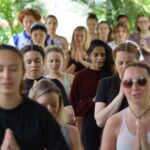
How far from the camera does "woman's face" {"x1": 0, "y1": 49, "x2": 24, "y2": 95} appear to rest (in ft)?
6.92

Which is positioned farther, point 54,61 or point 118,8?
point 118,8

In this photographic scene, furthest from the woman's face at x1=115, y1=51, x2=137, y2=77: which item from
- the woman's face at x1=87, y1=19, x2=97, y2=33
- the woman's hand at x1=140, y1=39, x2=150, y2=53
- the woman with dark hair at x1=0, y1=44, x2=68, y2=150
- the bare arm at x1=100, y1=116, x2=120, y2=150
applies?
the woman's face at x1=87, y1=19, x2=97, y2=33

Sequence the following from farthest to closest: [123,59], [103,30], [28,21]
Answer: [103,30], [28,21], [123,59]

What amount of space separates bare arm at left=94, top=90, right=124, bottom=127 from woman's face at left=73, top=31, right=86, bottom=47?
3.04 meters

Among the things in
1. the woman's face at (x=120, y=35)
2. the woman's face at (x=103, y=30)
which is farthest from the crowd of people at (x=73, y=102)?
the woman's face at (x=103, y=30)

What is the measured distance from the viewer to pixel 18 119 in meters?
2.12

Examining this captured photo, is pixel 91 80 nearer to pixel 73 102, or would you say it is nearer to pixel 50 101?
pixel 73 102

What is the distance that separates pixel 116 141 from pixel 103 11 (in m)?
7.28

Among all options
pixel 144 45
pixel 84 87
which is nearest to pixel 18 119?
pixel 84 87

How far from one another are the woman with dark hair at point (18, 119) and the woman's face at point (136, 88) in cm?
76

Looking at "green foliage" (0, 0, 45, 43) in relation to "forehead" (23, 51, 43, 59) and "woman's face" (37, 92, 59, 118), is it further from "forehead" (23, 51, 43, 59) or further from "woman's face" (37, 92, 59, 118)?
"woman's face" (37, 92, 59, 118)

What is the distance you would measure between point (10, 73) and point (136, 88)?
949 millimetres

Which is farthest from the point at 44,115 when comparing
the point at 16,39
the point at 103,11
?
the point at 103,11

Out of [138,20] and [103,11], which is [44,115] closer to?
[138,20]
